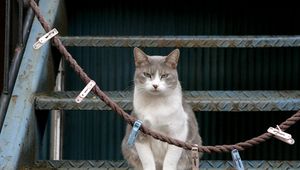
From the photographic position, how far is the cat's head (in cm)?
212

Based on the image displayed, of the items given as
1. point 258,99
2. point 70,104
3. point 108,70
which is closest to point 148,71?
point 70,104

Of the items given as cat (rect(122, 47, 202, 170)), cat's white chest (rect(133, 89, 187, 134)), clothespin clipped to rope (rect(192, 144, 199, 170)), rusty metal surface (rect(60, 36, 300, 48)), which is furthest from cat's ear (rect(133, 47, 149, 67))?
clothespin clipped to rope (rect(192, 144, 199, 170))

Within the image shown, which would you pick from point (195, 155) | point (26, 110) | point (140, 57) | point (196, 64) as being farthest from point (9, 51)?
point (196, 64)

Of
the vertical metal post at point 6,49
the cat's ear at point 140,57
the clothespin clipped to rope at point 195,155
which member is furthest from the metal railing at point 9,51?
the clothespin clipped to rope at point 195,155

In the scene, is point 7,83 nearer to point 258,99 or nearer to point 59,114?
point 258,99

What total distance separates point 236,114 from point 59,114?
1145mm

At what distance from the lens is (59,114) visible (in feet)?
11.1

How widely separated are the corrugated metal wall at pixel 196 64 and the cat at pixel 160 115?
1.22 metres

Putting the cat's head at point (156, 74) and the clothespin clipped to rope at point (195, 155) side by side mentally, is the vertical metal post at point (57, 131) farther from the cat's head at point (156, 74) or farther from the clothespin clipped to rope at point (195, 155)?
the clothespin clipped to rope at point (195, 155)

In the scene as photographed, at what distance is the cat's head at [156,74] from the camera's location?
2.12 m

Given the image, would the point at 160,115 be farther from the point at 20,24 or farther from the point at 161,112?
the point at 20,24

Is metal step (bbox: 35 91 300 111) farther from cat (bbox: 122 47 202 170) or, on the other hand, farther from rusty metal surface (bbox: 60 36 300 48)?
rusty metal surface (bbox: 60 36 300 48)

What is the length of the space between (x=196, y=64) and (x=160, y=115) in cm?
139

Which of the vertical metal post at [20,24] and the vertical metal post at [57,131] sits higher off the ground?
the vertical metal post at [20,24]
